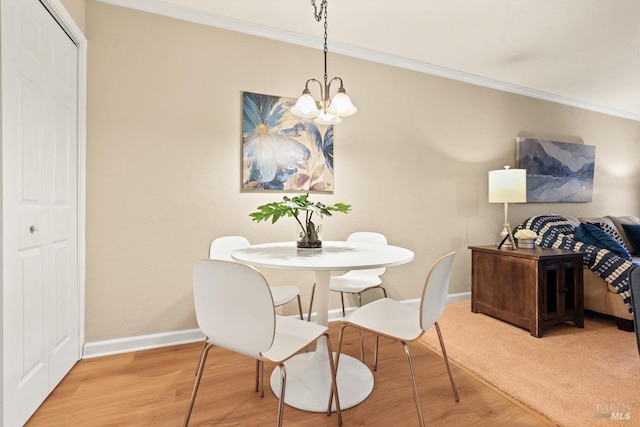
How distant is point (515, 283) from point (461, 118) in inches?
70.9

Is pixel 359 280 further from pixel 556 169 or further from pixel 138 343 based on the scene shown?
pixel 556 169

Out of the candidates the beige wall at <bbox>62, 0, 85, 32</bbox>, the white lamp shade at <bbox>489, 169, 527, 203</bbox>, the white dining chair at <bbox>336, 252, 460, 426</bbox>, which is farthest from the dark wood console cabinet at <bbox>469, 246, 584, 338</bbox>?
the beige wall at <bbox>62, 0, 85, 32</bbox>

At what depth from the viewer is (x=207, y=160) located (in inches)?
94.1

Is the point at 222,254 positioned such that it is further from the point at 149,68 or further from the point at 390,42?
the point at 390,42

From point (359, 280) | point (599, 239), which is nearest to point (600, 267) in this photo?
point (599, 239)

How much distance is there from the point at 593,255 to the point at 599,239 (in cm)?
18

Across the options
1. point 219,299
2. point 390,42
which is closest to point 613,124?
point 390,42

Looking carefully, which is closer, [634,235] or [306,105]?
[306,105]

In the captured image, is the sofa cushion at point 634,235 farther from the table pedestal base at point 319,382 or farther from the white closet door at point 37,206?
the white closet door at point 37,206

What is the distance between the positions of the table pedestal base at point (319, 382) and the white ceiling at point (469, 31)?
7.98 ft

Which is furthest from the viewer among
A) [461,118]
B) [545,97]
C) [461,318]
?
[545,97]

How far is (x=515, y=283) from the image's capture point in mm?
2643

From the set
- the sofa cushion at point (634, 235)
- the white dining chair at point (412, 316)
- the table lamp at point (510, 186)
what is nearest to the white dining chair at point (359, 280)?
the white dining chair at point (412, 316)

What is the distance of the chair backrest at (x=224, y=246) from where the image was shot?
2.08m
